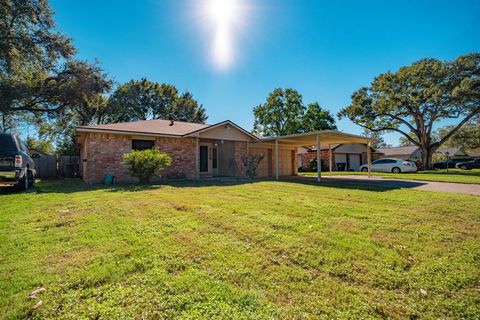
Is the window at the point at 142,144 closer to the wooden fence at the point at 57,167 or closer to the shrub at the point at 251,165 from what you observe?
the shrub at the point at 251,165

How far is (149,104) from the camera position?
104 ft

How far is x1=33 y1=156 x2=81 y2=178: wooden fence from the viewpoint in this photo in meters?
16.2

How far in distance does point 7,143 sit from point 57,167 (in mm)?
9941

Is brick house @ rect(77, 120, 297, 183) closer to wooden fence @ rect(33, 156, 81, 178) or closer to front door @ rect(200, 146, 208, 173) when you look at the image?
front door @ rect(200, 146, 208, 173)

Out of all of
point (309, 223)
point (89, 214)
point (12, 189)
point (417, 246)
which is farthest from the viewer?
point (12, 189)

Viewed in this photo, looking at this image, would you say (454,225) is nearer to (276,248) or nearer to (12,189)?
(276,248)

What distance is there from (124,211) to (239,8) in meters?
8.57

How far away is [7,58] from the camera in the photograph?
15633 mm

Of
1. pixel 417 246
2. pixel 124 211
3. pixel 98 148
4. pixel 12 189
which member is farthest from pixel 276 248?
pixel 98 148

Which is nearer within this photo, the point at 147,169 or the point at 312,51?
the point at 147,169

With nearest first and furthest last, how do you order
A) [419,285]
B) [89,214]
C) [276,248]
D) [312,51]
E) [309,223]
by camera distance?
[419,285] < [276,248] < [309,223] < [89,214] < [312,51]

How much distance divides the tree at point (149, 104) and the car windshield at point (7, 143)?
71.9 feet

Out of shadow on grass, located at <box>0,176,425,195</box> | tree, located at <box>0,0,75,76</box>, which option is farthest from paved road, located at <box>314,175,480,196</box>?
tree, located at <box>0,0,75,76</box>

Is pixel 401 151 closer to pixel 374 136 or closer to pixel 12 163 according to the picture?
pixel 374 136
